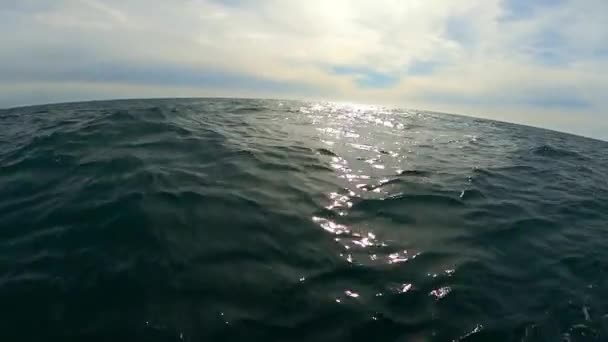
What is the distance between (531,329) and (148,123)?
14.5 meters

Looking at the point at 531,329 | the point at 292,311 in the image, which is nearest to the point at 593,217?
the point at 531,329

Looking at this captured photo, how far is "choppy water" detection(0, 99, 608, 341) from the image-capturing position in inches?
184

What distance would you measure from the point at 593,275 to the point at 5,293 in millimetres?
9651

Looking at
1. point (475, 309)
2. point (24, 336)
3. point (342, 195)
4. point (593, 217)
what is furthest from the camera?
point (593, 217)

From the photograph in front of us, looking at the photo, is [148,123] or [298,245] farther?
[148,123]

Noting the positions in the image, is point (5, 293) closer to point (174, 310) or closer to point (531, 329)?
point (174, 310)

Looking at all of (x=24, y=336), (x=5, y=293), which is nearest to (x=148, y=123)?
(x=5, y=293)

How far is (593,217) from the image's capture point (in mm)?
9391

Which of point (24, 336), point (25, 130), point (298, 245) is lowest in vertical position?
point (24, 336)

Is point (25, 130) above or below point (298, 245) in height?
above

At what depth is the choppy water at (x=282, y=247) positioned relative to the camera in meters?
4.67

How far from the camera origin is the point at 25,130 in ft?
49.1

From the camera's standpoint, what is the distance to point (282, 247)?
250 inches

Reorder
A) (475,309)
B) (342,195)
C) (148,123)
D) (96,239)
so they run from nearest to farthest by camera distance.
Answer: (475,309) < (96,239) < (342,195) < (148,123)
